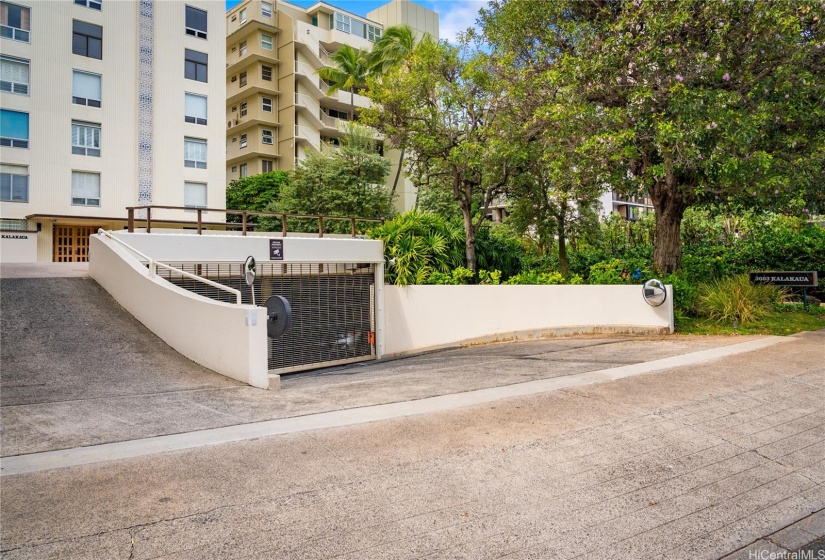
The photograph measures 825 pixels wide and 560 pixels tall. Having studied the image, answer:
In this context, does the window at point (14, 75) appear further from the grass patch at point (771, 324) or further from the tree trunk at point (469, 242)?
the grass patch at point (771, 324)

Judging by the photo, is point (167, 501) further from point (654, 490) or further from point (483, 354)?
point (483, 354)

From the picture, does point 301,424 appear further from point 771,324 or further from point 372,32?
point 372,32

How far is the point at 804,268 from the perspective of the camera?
18.8 m

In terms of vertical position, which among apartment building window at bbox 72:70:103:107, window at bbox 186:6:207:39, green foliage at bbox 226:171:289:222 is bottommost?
green foliage at bbox 226:171:289:222

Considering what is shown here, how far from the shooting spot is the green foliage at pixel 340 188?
29.4 meters

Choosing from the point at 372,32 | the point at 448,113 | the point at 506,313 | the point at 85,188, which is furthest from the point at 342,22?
the point at 506,313

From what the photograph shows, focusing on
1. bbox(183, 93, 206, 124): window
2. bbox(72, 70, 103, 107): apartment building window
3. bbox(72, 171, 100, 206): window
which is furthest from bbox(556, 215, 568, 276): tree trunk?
bbox(72, 70, 103, 107): apartment building window

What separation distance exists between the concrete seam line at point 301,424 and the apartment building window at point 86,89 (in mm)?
27959

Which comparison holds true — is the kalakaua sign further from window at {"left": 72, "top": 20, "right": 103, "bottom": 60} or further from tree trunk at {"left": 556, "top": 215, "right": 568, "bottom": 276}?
window at {"left": 72, "top": 20, "right": 103, "bottom": 60}

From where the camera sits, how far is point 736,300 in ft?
46.5

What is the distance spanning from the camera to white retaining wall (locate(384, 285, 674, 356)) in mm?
14422

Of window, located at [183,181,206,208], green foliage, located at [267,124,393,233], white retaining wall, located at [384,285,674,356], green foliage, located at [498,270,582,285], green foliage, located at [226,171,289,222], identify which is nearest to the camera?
white retaining wall, located at [384,285,674,356]

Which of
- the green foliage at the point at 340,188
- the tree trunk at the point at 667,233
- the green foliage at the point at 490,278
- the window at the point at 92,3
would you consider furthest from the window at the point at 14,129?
the tree trunk at the point at 667,233

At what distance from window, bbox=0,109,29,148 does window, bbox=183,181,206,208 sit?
7317mm
